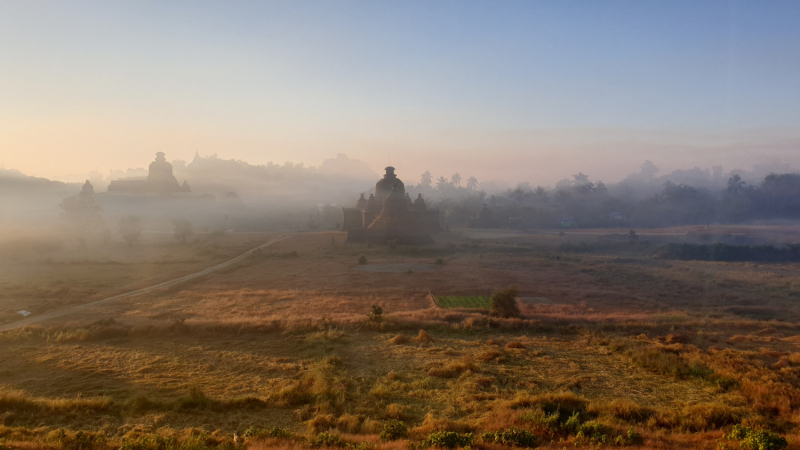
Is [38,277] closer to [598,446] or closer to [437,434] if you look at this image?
[437,434]

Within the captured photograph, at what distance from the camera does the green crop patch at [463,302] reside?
20328 mm

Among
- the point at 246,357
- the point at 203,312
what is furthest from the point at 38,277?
the point at 246,357

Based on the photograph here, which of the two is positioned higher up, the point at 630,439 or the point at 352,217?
the point at 352,217

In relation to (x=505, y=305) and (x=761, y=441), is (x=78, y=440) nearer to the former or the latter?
(x=761, y=441)

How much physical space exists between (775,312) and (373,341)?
65.8 feet

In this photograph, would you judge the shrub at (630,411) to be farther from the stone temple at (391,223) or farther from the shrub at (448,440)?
the stone temple at (391,223)

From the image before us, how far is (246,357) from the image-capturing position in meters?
12.8

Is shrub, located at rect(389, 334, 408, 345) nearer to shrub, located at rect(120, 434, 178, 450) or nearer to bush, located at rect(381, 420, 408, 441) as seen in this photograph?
bush, located at rect(381, 420, 408, 441)

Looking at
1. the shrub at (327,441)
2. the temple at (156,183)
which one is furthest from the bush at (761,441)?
the temple at (156,183)

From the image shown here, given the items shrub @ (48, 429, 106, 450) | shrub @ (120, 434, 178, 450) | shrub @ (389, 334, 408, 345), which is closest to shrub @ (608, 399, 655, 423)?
shrub @ (389, 334, 408, 345)

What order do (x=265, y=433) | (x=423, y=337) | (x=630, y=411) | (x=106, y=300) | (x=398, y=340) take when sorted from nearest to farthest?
(x=265, y=433), (x=630, y=411), (x=398, y=340), (x=423, y=337), (x=106, y=300)

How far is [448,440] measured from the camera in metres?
7.29

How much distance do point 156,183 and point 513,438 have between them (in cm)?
9250

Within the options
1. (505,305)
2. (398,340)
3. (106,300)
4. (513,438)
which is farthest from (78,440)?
(106,300)
